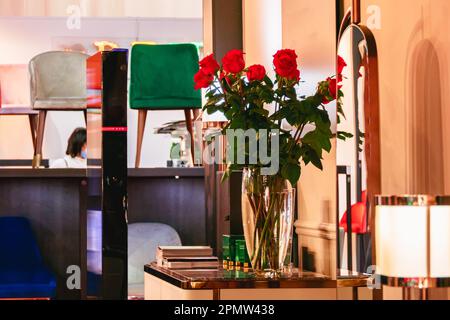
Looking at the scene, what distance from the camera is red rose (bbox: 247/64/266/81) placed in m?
3.19

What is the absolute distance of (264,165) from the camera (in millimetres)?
3096

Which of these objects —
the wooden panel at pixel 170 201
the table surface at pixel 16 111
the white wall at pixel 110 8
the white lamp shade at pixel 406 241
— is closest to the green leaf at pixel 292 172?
the white lamp shade at pixel 406 241

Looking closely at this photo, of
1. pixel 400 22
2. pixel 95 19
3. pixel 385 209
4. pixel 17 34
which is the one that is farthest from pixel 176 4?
pixel 385 209

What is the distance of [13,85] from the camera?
26.4 ft

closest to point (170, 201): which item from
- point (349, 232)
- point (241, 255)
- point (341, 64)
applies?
point (241, 255)

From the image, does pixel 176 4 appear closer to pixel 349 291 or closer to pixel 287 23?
pixel 287 23

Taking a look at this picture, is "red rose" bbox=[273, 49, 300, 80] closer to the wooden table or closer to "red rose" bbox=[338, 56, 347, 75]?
"red rose" bbox=[338, 56, 347, 75]

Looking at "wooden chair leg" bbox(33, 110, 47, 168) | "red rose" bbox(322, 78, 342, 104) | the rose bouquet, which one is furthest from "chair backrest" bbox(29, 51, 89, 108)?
"red rose" bbox(322, 78, 342, 104)

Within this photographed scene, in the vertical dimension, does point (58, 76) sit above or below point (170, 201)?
above

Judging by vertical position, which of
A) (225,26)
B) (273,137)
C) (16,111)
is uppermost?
(225,26)

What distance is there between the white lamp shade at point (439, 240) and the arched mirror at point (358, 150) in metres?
0.47

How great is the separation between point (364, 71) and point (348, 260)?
0.53 meters

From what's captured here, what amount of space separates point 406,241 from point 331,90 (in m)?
1.09

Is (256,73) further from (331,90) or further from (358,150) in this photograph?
(358,150)
